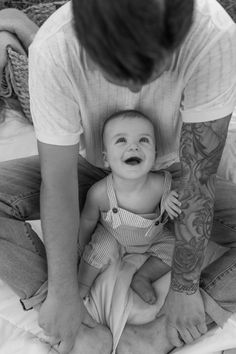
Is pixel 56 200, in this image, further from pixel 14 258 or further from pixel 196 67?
pixel 196 67

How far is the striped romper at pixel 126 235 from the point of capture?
127 centimetres

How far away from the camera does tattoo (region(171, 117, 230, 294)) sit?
1.10 meters

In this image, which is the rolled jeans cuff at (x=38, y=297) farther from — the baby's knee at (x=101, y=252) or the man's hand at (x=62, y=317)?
the baby's knee at (x=101, y=252)

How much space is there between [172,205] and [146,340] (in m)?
0.32

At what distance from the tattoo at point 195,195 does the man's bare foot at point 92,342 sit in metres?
0.20

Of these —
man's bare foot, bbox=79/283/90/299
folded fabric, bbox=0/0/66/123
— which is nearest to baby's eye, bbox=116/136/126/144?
man's bare foot, bbox=79/283/90/299

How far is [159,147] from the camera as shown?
1264mm

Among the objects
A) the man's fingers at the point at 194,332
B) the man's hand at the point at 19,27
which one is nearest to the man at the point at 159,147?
the man's fingers at the point at 194,332

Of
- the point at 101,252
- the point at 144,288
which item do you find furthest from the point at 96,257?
the point at 144,288

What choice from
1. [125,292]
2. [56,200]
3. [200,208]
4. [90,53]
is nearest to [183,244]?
[200,208]

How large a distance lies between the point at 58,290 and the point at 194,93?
0.52 m

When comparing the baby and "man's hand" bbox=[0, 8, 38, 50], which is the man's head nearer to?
the baby

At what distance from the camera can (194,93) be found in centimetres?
107

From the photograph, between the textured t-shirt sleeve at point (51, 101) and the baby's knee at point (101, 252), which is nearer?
the textured t-shirt sleeve at point (51, 101)
